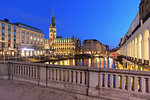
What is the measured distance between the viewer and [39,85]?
6703mm

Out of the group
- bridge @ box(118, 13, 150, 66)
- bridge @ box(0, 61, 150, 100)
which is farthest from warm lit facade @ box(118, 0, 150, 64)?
bridge @ box(0, 61, 150, 100)

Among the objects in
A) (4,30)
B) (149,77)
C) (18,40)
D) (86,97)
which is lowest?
(86,97)

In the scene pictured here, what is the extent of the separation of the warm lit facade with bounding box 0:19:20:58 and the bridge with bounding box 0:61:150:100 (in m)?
61.5

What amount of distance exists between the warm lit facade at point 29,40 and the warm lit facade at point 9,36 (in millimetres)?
4439

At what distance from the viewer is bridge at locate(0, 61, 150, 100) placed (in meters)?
4.63

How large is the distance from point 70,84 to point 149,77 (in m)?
3.87

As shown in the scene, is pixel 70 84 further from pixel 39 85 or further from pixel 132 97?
pixel 132 97

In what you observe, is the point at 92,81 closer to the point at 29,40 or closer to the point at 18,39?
the point at 18,39

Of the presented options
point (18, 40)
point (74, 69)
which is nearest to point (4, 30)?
point (18, 40)

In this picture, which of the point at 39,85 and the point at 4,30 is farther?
the point at 4,30

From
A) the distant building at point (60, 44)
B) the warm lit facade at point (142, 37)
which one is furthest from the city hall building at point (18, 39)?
the distant building at point (60, 44)

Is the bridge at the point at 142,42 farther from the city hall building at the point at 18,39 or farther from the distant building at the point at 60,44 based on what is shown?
the distant building at the point at 60,44

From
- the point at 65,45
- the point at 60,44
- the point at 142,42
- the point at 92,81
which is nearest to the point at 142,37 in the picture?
the point at 142,42

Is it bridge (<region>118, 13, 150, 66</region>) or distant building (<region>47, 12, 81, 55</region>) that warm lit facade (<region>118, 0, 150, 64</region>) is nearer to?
bridge (<region>118, 13, 150, 66</region>)
